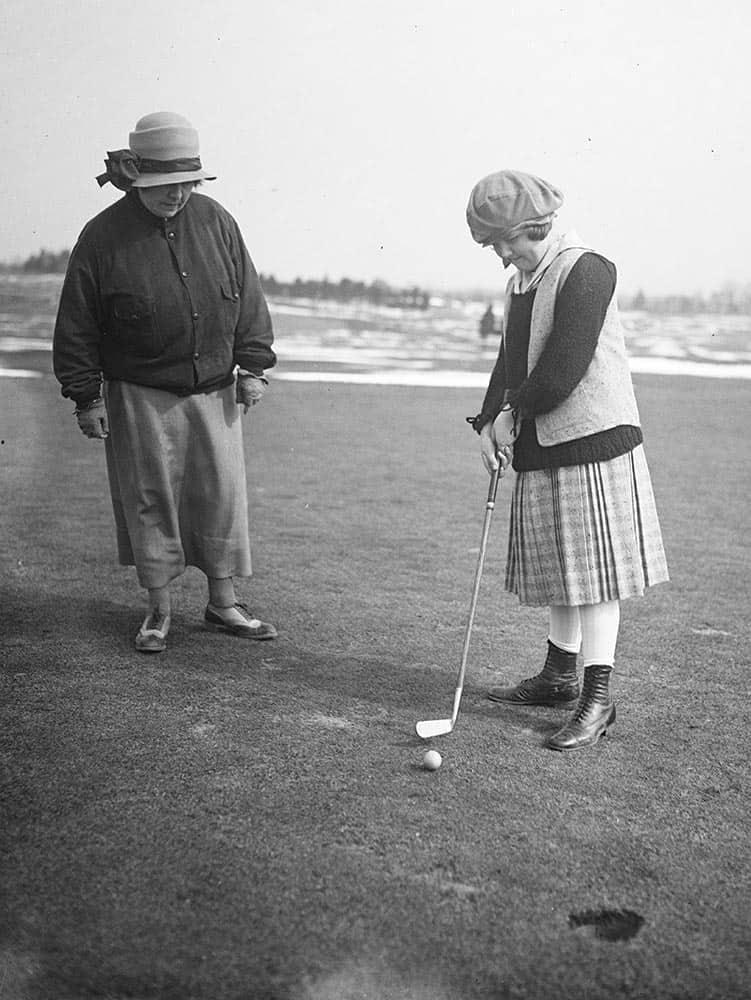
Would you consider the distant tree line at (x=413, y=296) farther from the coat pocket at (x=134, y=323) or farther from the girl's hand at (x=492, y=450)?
the girl's hand at (x=492, y=450)

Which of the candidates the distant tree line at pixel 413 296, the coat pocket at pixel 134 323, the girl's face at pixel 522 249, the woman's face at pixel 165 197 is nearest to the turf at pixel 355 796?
the coat pocket at pixel 134 323

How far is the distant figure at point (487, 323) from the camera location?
8.04 m

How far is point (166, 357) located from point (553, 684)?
122 cm

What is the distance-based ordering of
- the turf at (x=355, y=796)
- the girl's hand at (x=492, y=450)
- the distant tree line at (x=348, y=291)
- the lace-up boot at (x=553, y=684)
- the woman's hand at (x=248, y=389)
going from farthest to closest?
the distant tree line at (x=348, y=291)
the woman's hand at (x=248, y=389)
the lace-up boot at (x=553, y=684)
the girl's hand at (x=492, y=450)
the turf at (x=355, y=796)

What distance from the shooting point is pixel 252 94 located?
17.9 feet

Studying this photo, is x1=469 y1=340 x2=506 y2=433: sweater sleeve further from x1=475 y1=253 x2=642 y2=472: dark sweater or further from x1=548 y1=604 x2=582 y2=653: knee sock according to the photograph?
x1=548 y1=604 x2=582 y2=653: knee sock

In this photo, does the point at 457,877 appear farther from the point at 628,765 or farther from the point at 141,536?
the point at 141,536

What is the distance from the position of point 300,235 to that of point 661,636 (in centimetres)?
372

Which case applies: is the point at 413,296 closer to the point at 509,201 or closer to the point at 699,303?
the point at 699,303

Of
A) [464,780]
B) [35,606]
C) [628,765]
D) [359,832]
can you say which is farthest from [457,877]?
[35,606]

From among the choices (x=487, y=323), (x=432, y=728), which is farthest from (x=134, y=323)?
(x=487, y=323)

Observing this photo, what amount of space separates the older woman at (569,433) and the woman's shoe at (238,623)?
0.85 metres

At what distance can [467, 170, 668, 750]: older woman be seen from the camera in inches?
90.7

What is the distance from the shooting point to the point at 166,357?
2895 mm
